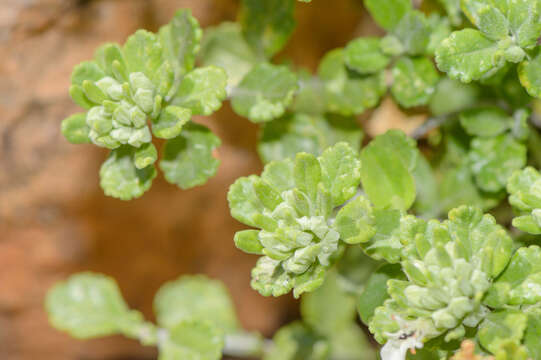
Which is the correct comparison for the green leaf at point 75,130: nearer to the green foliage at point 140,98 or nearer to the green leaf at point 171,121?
the green foliage at point 140,98

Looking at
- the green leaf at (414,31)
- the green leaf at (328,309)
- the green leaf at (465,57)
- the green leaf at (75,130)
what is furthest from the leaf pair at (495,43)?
the green leaf at (328,309)

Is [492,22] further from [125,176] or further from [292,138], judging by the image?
[125,176]

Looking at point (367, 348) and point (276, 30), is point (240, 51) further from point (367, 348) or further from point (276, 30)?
point (367, 348)

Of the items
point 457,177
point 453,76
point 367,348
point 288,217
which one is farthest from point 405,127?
point 288,217

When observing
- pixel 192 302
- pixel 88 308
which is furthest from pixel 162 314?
pixel 88 308

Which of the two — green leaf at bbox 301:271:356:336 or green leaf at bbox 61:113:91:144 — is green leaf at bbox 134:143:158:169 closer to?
green leaf at bbox 61:113:91:144

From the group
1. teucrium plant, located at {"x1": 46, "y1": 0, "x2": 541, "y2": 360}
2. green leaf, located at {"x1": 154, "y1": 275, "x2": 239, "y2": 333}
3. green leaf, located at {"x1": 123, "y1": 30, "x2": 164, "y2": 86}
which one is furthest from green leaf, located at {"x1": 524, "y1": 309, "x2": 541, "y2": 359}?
green leaf, located at {"x1": 154, "y1": 275, "x2": 239, "y2": 333}
